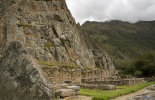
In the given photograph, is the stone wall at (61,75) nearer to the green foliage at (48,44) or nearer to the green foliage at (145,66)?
the green foliage at (48,44)

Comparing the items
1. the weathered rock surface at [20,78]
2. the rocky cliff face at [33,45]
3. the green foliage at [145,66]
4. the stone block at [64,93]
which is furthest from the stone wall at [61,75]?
the green foliage at [145,66]

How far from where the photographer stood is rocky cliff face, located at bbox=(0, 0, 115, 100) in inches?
464

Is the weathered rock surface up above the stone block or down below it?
above

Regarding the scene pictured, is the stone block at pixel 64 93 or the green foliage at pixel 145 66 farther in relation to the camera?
the green foliage at pixel 145 66

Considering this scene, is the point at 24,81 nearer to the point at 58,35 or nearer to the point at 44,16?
the point at 58,35

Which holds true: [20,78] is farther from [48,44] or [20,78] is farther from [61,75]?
[48,44]

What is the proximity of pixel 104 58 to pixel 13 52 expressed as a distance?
50.3m

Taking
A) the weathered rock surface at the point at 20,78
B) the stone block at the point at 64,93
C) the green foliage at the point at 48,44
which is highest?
the green foliage at the point at 48,44

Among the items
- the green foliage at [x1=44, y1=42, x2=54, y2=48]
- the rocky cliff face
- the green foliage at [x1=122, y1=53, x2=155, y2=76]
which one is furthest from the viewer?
the green foliage at [x1=122, y1=53, x2=155, y2=76]

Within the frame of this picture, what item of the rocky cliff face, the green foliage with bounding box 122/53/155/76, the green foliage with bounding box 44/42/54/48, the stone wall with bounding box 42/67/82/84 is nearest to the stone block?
the rocky cliff face

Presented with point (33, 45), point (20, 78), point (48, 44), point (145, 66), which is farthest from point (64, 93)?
point (145, 66)

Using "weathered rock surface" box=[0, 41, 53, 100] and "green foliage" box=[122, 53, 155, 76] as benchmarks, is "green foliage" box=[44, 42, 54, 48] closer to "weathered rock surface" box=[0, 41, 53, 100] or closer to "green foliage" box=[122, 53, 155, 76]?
"green foliage" box=[122, 53, 155, 76]

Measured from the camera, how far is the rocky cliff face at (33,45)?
38.7 feet

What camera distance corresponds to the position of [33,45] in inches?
1663
